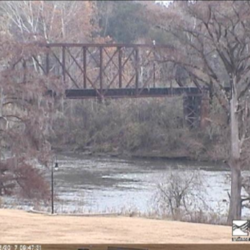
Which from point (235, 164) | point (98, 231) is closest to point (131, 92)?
point (235, 164)

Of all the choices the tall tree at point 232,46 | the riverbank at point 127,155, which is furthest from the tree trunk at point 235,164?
the riverbank at point 127,155

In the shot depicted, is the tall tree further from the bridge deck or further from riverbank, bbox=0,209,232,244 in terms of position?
the bridge deck

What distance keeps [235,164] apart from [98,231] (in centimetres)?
1540

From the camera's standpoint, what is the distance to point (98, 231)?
240 cm

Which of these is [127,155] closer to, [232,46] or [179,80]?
[179,80]

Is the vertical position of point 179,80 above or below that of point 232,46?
below

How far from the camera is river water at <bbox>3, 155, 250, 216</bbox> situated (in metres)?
19.1

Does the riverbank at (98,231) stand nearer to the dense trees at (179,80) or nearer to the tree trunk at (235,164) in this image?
the dense trees at (179,80)

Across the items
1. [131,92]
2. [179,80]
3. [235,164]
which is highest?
[179,80]

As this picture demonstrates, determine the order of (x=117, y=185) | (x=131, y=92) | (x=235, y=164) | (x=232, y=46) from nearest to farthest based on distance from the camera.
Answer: (x=235, y=164), (x=232, y=46), (x=117, y=185), (x=131, y=92)

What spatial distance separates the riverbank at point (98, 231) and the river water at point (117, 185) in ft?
41.9

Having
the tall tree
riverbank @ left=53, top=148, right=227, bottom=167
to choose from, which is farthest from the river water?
riverbank @ left=53, top=148, right=227, bottom=167

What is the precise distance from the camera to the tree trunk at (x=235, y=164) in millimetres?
16641

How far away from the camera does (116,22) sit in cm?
4975
